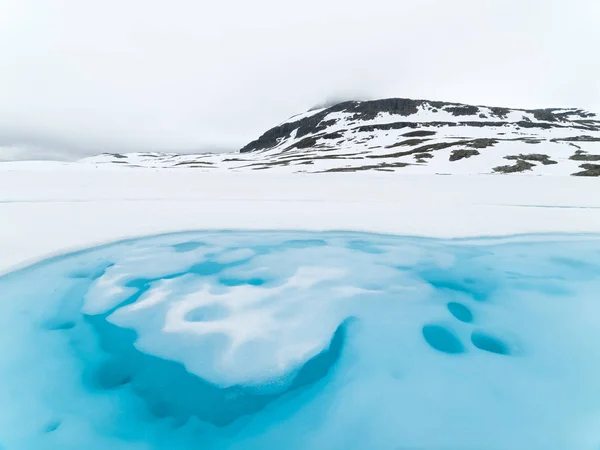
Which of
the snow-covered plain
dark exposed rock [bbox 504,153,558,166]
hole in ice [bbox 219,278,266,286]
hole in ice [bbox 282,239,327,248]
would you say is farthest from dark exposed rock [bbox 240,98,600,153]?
hole in ice [bbox 219,278,266,286]

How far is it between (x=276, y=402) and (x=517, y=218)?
864 cm

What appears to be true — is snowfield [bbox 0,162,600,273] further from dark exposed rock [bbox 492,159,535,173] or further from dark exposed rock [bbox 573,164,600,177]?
dark exposed rock [bbox 492,159,535,173]

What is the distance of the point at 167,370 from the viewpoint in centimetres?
340

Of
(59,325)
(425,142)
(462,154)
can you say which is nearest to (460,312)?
(59,325)

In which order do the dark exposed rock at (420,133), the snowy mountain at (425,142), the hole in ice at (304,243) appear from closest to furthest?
the hole in ice at (304,243) → the snowy mountain at (425,142) → the dark exposed rock at (420,133)

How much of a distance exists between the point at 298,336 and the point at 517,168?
33.0m

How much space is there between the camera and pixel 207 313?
13.9ft

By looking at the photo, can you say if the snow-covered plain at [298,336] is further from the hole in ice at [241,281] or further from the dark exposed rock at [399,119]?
the dark exposed rock at [399,119]

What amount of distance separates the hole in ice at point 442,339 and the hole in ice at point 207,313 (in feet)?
9.25

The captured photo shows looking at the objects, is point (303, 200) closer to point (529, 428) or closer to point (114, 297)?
point (114, 297)

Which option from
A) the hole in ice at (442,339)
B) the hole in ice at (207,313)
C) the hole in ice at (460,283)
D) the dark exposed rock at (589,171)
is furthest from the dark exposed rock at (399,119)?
the hole in ice at (207,313)

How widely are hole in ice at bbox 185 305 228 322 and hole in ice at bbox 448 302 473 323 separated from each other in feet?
11.2

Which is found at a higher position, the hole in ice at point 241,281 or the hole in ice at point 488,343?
the hole in ice at point 241,281

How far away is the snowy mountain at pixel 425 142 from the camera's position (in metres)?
31.5
